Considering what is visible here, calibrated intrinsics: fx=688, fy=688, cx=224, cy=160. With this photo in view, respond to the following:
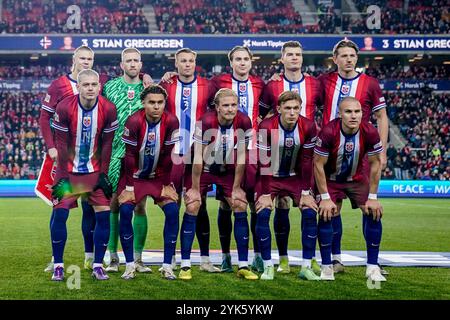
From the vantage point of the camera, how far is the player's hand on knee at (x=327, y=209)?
6523mm

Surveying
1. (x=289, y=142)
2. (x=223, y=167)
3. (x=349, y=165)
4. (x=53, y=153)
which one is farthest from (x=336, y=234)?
(x=53, y=153)

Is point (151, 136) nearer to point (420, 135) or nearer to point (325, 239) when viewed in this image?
point (325, 239)

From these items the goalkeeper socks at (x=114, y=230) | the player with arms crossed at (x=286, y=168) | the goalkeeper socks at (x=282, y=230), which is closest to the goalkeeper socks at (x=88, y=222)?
the goalkeeper socks at (x=114, y=230)

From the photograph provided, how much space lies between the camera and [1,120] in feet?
94.3

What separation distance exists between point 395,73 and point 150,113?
90.7ft

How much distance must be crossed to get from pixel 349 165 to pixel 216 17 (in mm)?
26025

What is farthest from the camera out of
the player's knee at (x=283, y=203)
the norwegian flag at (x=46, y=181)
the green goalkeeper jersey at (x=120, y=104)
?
the norwegian flag at (x=46, y=181)

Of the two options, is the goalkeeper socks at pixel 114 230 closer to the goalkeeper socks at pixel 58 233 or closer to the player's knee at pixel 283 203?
the goalkeeper socks at pixel 58 233

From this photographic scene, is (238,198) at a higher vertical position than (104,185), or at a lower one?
lower

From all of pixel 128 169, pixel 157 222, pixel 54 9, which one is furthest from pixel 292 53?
pixel 54 9

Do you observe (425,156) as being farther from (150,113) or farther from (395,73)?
(150,113)

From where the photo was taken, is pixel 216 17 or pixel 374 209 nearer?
pixel 374 209

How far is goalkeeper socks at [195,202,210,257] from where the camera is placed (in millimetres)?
7215

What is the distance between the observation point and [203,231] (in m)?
7.26
